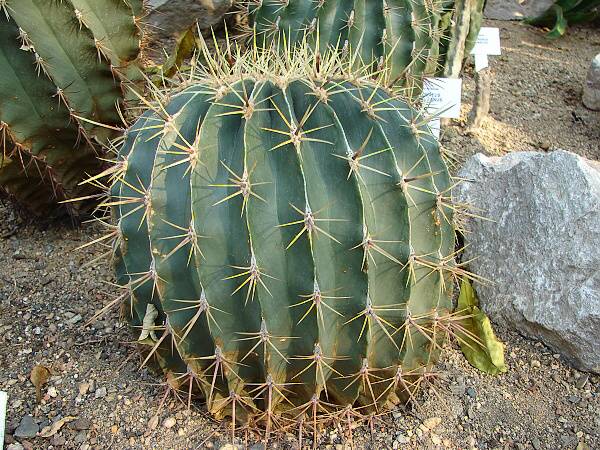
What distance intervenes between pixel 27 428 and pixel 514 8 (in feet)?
17.9

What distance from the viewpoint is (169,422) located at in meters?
1.95

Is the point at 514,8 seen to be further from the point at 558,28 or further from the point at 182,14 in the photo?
the point at 182,14

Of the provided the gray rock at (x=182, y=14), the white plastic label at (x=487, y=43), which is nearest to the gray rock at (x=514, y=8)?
the white plastic label at (x=487, y=43)

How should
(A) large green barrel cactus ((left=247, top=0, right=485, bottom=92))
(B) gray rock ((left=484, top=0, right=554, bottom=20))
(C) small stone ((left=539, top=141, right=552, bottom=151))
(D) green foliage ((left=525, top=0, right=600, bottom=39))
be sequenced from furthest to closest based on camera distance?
(B) gray rock ((left=484, top=0, right=554, bottom=20)) → (D) green foliage ((left=525, top=0, right=600, bottom=39)) → (C) small stone ((left=539, top=141, right=552, bottom=151)) → (A) large green barrel cactus ((left=247, top=0, right=485, bottom=92))

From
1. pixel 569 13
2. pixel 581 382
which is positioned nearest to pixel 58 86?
pixel 581 382

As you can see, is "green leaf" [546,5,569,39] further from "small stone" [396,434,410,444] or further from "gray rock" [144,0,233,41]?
"small stone" [396,434,410,444]

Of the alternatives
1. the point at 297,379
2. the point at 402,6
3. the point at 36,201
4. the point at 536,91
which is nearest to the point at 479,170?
the point at 402,6

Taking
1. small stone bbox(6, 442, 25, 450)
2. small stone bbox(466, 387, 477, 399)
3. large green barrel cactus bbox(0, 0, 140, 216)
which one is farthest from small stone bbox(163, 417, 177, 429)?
large green barrel cactus bbox(0, 0, 140, 216)

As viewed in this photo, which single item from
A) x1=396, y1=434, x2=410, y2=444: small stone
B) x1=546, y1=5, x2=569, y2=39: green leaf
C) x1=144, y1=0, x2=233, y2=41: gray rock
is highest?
x1=396, y1=434, x2=410, y2=444: small stone

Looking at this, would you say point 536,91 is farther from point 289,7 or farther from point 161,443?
point 161,443

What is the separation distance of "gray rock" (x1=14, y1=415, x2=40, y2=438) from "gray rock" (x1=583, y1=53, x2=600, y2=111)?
11.7ft

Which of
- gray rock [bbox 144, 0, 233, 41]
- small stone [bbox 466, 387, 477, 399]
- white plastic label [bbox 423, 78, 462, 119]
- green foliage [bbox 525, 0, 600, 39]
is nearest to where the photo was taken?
small stone [bbox 466, 387, 477, 399]

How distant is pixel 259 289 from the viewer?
1.63 metres

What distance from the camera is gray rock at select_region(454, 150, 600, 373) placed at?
86.7 inches
